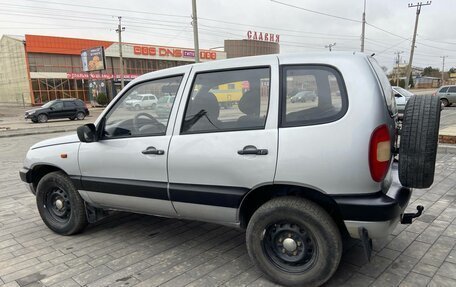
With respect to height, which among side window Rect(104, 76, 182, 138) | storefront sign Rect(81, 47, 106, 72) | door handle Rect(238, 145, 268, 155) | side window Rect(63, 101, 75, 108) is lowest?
side window Rect(63, 101, 75, 108)

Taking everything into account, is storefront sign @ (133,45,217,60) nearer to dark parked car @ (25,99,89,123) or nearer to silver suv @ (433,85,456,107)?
dark parked car @ (25,99,89,123)

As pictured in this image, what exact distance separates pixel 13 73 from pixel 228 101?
5597 centimetres

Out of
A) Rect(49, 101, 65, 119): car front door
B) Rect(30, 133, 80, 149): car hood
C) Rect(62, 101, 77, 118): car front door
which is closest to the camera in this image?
Rect(30, 133, 80, 149): car hood

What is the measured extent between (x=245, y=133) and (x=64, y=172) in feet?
7.85

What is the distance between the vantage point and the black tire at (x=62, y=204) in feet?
13.5

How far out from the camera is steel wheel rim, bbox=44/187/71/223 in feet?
14.1

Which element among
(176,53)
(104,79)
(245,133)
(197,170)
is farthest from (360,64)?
(176,53)

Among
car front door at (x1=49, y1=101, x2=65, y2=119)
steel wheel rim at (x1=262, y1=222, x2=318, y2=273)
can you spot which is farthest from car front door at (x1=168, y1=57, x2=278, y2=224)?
A: car front door at (x1=49, y1=101, x2=65, y2=119)

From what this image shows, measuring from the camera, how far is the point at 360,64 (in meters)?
2.73

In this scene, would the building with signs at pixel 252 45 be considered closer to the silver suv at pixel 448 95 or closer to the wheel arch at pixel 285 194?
the silver suv at pixel 448 95

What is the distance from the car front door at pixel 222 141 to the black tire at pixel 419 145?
989 millimetres

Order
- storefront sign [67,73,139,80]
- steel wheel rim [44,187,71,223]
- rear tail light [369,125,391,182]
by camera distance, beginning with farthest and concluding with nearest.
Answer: storefront sign [67,73,139,80] < steel wheel rim [44,187,71,223] < rear tail light [369,125,391,182]

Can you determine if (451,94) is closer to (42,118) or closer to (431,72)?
(42,118)

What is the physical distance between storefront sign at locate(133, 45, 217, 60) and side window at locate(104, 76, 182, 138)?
174 ft
